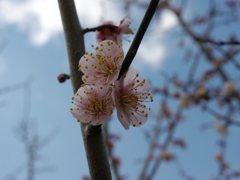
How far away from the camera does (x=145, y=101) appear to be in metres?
1.01

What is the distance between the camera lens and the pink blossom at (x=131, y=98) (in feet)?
2.90

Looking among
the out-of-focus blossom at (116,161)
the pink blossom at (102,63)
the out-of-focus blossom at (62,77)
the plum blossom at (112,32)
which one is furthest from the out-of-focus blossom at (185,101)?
the pink blossom at (102,63)

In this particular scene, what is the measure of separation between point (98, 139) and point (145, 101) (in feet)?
0.94

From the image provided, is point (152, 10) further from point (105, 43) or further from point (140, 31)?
point (105, 43)

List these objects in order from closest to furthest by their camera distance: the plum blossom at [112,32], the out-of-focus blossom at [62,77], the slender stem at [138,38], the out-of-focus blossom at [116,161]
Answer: the slender stem at [138,38]
the out-of-focus blossom at [62,77]
the plum blossom at [112,32]
the out-of-focus blossom at [116,161]

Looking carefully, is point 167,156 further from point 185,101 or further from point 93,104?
point 93,104

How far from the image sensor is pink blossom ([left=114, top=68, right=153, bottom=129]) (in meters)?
0.88

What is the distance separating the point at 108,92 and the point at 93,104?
12cm

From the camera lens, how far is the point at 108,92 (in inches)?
33.7

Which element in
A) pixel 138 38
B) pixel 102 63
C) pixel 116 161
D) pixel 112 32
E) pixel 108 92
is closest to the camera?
pixel 138 38

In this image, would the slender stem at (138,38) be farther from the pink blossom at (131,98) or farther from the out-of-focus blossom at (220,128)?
the out-of-focus blossom at (220,128)

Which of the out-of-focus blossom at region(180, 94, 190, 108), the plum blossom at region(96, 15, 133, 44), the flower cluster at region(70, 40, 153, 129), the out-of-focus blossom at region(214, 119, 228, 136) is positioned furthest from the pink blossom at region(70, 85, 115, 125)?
the out-of-focus blossom at region(214, 119, 228, 136)

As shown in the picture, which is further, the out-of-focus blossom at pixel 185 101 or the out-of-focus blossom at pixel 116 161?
the out-of-focus blossom at pixel 185 101

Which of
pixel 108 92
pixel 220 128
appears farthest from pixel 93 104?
pixel 220 128
